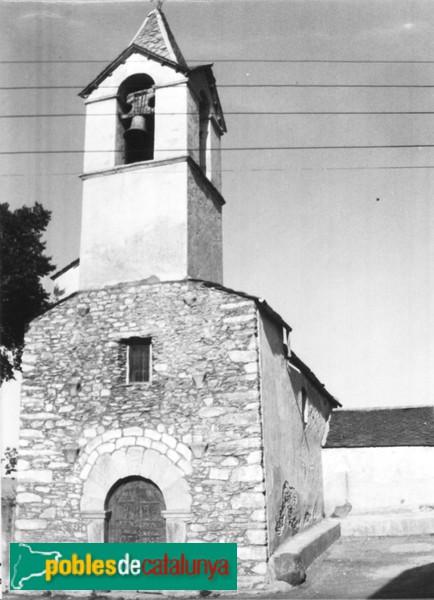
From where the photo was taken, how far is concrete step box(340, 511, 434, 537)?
1548 centimetres

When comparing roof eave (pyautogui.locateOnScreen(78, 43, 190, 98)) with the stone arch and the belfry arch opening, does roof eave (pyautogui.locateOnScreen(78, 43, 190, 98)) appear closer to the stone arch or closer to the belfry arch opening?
the belfry arch opening

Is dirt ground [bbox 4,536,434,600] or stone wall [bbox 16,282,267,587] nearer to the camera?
dirt ground [bbox 4,536,434,600]

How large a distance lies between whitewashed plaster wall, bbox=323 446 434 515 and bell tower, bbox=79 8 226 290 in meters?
7.64

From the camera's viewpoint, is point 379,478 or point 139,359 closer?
point 139,359

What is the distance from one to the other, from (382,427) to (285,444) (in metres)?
8.13

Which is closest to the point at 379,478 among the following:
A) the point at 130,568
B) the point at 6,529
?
the point at 130,568

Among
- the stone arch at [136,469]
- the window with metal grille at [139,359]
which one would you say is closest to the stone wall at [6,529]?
the stone arch at [136,469]

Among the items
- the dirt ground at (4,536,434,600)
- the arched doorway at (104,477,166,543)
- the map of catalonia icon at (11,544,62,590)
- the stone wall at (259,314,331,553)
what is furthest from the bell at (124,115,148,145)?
the dirt ground at (4,536,434,600)

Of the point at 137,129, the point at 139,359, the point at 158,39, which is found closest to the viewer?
the point at 139,359

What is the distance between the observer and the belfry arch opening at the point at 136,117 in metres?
12.5

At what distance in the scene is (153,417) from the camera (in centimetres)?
1038

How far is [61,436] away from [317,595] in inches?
202

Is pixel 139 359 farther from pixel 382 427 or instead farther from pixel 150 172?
pixel 382 427

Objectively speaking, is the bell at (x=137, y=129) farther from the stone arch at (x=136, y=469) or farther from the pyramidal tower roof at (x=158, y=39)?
the stone arch at (x=136, y=469)
